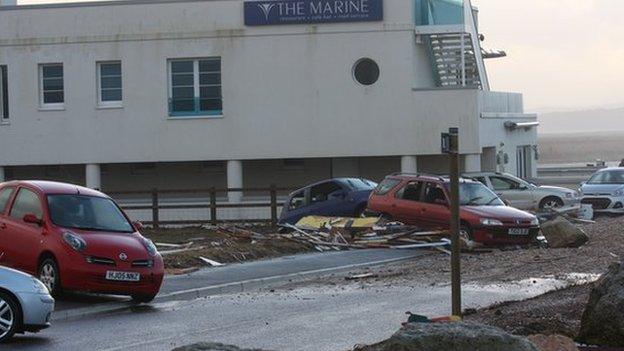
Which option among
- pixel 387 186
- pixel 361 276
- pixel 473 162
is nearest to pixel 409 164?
pixel 473 162

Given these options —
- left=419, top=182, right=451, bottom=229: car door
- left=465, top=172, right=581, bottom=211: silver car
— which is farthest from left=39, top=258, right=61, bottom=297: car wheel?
left=465, top=172, right=581, bottom=211: silver car

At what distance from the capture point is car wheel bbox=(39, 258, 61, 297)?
58.2ft

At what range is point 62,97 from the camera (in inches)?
1746

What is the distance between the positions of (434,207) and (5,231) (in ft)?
43.8

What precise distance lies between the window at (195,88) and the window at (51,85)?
3839mm

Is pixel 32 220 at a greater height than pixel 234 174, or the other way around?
pixel 32 220

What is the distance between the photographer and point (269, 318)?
634 inches

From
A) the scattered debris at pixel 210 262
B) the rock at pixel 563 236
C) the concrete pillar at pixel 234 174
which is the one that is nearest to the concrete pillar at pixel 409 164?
the concrete pillar at pixel 234 174

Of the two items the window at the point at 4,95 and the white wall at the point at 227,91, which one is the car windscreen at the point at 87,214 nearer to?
the white wall at the point at 227,91

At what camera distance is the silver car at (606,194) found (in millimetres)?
39047

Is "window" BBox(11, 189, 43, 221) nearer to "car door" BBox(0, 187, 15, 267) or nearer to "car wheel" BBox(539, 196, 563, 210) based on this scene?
"car door" BBox(0, 187, 15, 267)

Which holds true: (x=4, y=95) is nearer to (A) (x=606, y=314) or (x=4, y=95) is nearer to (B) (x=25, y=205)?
(B) (x=25, y=205)

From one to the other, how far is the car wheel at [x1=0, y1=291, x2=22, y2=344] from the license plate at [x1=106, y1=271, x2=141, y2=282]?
399 centimetres

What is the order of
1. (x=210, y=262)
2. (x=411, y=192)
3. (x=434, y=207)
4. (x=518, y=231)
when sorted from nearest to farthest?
(x=210, y=262), (x=518, y=231), (x=434, y=207), (x=411, y=192)
